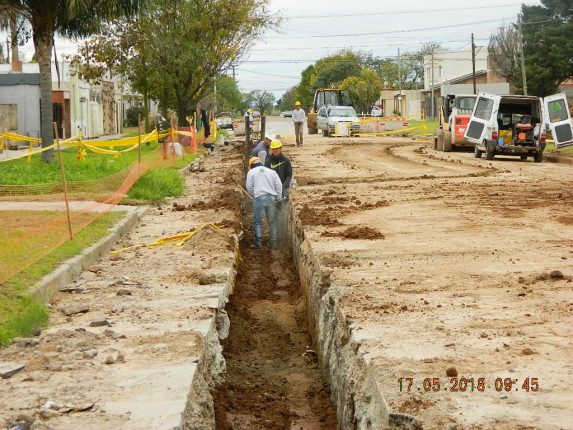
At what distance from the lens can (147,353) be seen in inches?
274

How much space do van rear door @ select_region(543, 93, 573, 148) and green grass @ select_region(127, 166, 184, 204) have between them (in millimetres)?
12210

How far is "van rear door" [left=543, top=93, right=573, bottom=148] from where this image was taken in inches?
1082

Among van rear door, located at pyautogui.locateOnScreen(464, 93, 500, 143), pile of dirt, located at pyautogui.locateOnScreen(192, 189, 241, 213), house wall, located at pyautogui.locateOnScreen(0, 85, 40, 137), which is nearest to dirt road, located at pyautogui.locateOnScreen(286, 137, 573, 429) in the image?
pile of dirt, located at pyautogui.locateOnScreen(192, 189, 241, 213)

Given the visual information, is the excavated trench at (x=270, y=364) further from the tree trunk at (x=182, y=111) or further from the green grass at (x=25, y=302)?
the tree trunk at (x=182, y=111)

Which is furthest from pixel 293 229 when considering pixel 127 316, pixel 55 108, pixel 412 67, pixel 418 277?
pixel 412 67

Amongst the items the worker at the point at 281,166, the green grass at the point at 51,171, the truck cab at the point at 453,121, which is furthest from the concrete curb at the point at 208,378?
the truck cab at the point at 453,121

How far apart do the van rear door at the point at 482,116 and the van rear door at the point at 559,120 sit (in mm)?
1512

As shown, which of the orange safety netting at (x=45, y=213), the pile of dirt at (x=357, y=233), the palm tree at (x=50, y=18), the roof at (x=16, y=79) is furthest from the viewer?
the roof at (x=16, y=79)

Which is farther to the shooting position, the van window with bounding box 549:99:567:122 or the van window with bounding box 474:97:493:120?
the van window with bounding box 474:97:493:120

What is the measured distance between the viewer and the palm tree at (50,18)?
2375cm

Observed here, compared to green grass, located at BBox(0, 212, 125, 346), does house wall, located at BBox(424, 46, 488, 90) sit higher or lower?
higher

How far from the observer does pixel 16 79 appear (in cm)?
4106

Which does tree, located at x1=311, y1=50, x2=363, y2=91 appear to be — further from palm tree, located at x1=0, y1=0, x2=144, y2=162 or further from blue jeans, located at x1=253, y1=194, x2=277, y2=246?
blue jeans, located at x1=253, y1=194, x2=277, y2=246

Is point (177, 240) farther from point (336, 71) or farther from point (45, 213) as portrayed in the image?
point (336, 71)
